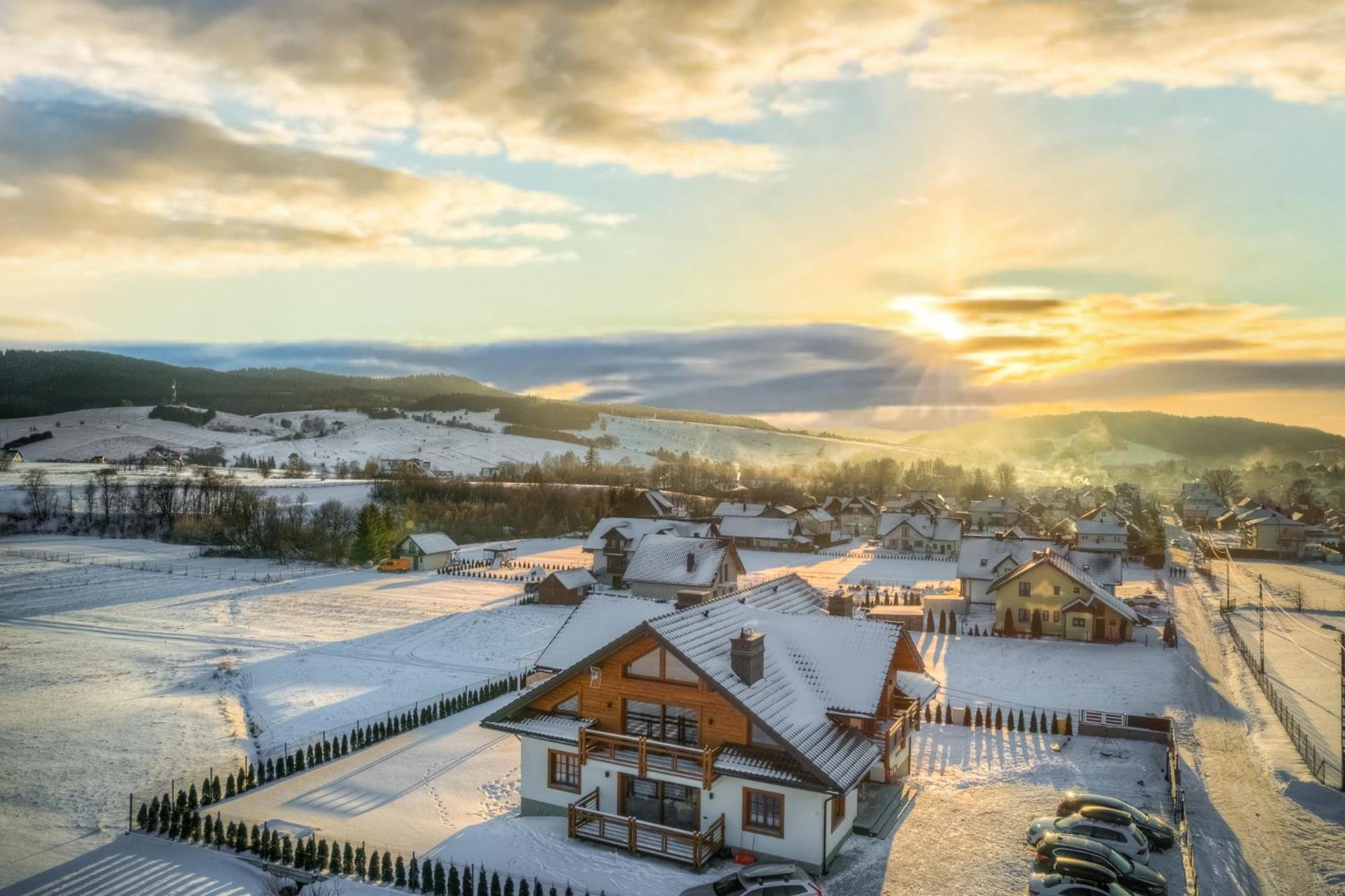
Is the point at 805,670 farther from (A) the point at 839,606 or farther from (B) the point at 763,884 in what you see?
(A) the point at 839,606

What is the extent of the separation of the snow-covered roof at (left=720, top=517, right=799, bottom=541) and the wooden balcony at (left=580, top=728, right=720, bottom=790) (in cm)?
8004

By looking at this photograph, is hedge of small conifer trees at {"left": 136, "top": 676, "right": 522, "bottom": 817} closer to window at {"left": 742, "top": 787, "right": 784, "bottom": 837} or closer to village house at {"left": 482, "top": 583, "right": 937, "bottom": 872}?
village house at {"left": 482, "top": 583, "right": 937, "bottom": 872}

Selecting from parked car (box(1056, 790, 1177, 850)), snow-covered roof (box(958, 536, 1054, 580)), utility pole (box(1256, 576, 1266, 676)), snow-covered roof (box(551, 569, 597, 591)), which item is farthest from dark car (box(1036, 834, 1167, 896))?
snow-covered roof (box(551, 569, 597, 591))

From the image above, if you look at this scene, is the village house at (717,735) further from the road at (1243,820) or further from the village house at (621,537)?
the village house at (621,537)

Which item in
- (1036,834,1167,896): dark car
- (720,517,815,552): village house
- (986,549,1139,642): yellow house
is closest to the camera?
(1036,834,1167,896): dark car

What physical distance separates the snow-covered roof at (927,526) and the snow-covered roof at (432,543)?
53712mm

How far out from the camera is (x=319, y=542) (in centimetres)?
8694

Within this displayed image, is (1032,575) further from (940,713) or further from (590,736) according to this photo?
(590,736)

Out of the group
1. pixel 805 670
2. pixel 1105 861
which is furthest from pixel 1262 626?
pixel 805 670

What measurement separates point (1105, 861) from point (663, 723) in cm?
1155

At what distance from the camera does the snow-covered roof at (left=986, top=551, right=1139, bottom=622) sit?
50188 millimetres

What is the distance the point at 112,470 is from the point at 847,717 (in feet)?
481

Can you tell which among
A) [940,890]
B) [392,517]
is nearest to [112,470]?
[392,517]

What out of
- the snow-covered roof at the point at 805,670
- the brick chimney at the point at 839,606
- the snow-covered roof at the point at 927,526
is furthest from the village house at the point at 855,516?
the snow-covered roof at the point at 805,670
